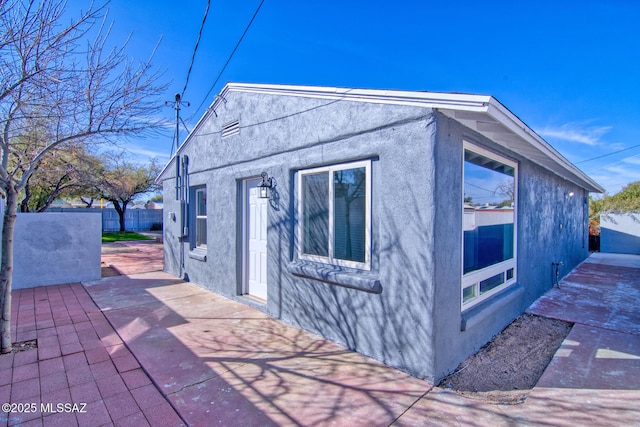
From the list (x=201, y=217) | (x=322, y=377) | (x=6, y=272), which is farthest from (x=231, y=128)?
(x=322, y=377)

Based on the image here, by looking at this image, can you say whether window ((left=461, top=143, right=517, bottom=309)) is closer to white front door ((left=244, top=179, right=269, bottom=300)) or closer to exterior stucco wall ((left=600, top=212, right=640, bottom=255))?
white front door ((left=244, top=179, right=269, bottom=300))

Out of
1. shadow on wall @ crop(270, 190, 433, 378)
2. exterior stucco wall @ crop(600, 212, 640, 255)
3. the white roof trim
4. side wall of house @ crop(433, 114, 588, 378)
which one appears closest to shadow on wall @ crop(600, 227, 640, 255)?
exterior stucco wall @ crop(600, 212, 640, 255)

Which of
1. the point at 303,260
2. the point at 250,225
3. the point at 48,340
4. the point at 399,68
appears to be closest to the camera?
the point at 48,340

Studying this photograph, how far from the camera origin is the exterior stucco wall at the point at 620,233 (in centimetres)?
1502

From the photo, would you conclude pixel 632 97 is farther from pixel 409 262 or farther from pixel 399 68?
pixel 409 262

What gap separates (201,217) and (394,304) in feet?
18.7

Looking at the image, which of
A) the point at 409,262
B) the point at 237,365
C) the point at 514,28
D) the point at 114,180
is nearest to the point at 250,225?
the point at 237,365

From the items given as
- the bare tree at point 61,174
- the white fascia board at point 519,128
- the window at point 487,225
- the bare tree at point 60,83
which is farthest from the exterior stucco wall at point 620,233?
the bare tree at point 61,174

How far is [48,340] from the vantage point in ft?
14.3

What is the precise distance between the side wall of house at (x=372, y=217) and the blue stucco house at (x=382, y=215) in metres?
0.02

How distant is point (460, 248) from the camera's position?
12.5 feet

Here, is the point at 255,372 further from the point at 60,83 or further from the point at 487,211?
the point at 60,83

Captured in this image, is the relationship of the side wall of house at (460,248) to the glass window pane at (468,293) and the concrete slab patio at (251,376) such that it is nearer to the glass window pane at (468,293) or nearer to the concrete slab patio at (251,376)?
the glass window pane at (468,293)

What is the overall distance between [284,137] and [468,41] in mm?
6446
